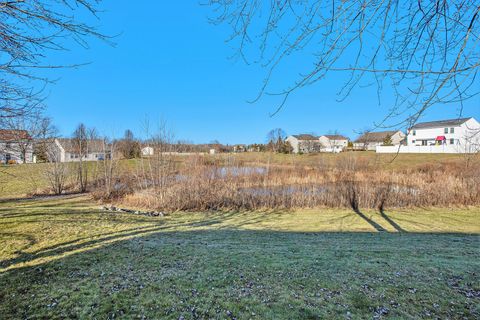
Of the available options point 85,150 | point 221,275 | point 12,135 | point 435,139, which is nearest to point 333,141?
point 435,139

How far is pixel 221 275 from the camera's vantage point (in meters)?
3.52

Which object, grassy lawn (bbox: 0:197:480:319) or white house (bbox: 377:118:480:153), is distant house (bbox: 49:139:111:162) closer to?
grassy lawn (bbox: 0:197:480:319)

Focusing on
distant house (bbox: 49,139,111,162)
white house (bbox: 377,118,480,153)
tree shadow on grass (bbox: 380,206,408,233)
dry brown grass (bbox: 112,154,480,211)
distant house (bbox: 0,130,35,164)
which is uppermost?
white house (bbox: 377,118,480,153)

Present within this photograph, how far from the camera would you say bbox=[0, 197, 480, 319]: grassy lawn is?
8.64 ft

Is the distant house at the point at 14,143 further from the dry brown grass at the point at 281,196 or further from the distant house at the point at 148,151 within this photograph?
the distant house at the point at 148,151

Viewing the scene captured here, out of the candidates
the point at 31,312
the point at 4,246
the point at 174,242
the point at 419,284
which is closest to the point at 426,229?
the point at 419,284

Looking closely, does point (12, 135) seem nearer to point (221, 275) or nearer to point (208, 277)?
point (208, 277)

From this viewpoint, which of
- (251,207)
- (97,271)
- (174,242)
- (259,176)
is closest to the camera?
(97,271)

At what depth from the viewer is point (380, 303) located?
8.91 feet

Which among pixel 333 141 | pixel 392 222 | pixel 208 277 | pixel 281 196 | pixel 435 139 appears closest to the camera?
pixel 208 277

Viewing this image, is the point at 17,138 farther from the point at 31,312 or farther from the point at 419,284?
the point at 419,284

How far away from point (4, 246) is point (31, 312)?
301cm

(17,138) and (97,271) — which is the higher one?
(17,138)

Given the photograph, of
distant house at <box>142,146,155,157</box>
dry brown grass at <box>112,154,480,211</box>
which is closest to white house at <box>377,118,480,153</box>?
dry brown grass at <box>112,154,480,211</box>
